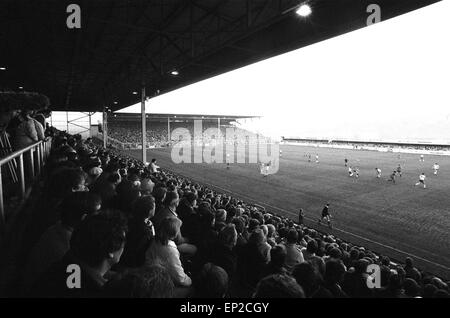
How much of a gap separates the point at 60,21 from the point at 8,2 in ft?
5.76

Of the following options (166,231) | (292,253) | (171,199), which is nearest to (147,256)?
(166,231)

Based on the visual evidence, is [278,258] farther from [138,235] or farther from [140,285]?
[140,285]

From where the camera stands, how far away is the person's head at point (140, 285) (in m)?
1.73

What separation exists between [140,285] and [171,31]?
33.8 feet

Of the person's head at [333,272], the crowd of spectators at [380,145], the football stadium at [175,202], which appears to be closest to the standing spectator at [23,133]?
the football stadium at [175,202]

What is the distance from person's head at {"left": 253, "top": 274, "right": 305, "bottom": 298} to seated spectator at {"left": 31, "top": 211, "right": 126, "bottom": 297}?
1.10 metres

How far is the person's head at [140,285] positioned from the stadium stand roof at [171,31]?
19.0ft

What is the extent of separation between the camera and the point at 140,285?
1740mm

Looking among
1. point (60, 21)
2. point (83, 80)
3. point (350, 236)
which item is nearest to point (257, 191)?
point (350, 236)

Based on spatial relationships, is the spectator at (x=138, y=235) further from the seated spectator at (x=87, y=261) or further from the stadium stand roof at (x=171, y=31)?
the stadium stand roof at (x=171, y=31)

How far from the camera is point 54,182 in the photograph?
11.8ft

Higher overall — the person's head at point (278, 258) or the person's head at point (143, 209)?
the person's head at point (143, 209)

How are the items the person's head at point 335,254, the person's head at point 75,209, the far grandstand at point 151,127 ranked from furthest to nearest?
the far grandstand at point 151,127
the person's head at point 335,254
the person's head at point 75,209

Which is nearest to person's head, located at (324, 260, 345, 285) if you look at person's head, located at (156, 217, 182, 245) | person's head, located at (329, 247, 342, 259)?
person's head, located at (156, 217, 182, 245)
